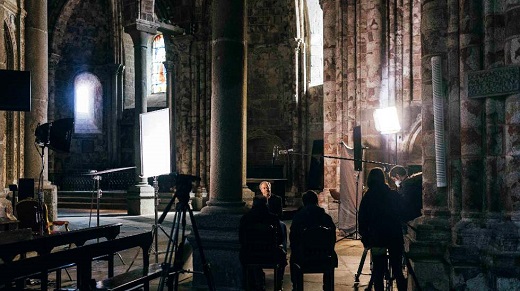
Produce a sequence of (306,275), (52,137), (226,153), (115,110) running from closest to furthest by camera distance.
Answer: (226,153) < (306,275) < (52,137) < (115,110)

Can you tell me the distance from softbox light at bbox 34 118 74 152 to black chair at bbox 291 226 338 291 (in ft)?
13.1

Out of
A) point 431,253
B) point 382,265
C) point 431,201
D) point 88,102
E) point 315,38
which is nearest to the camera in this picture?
point 382,265

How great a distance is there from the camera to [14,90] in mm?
6484

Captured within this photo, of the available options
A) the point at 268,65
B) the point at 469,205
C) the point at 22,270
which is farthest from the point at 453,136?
the point at 268,65

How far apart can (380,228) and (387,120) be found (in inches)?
181

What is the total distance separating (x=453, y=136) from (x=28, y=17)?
852 cm

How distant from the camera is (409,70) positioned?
11.4 m

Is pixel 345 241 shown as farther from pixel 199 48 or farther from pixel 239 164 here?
pixel 199 48

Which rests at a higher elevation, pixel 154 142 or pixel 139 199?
pixel 154 142

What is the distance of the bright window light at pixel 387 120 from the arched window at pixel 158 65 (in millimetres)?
13993

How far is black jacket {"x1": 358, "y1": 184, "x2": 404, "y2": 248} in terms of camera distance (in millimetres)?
5215

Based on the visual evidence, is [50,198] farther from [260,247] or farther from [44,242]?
[260,247]

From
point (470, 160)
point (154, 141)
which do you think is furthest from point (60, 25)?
point (470, 160)

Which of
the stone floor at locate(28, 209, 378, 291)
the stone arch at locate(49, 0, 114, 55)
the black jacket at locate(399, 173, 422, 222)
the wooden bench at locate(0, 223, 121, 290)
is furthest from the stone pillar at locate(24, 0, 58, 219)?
the stone arch at locate(49, 0, 114, 55)
